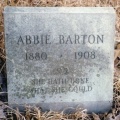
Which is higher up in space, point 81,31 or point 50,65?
point 81,31

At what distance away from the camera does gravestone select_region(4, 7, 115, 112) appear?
308cm

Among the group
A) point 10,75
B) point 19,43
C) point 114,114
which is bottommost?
point 114,114

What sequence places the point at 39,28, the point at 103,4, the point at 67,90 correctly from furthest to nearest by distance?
the point at 103,4, the point at 67,90, the point at 39,28

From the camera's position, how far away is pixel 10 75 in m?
3.22

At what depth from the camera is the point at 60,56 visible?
3.20 meters

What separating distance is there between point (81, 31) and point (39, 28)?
1.05 ft

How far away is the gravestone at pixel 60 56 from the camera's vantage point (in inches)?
121

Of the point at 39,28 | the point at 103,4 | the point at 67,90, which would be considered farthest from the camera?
the point at 103,4

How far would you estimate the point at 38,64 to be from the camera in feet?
10.6

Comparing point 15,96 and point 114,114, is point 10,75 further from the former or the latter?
point 114,114

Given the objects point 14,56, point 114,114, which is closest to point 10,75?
point 14,56

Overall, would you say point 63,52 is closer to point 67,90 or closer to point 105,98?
point 67,90

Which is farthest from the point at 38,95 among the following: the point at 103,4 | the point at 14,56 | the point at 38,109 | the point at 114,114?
the point at 103,4

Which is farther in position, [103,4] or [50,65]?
[103,4]
